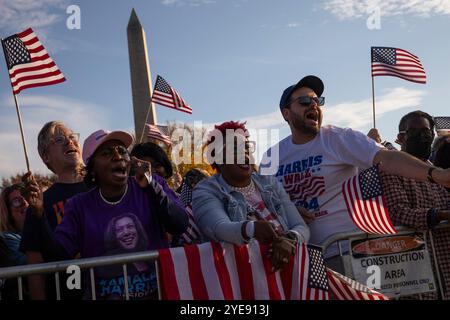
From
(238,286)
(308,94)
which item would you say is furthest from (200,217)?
(308,94)

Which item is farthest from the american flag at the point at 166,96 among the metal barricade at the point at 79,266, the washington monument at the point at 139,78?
the washington monument at the point at 139,78

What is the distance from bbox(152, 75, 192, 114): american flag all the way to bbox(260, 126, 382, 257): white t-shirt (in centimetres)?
890

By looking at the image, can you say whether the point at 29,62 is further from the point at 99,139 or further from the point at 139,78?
the point at 139,78

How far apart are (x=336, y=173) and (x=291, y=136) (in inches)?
21.8

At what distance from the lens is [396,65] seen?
9.80 metres

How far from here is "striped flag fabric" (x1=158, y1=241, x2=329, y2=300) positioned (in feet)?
9.65

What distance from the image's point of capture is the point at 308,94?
414 cm

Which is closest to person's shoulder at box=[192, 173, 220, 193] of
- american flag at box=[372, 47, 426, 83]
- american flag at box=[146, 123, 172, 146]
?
american flag at box=[372, 47, 426, 83]

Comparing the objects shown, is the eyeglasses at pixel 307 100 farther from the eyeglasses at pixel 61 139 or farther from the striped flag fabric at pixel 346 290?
Result: the eyeglasses at pixel 61 139

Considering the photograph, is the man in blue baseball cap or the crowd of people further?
the man in blue baseball cap

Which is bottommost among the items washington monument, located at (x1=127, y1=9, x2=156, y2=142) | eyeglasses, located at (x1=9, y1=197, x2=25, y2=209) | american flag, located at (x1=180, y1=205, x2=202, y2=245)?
american flag, located at (x1=180, y1=205, x2=202, y2=245)

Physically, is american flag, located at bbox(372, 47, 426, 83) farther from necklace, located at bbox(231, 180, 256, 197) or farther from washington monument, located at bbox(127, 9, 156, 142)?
washington monument, located at bbox(127, 9, 156, 142)

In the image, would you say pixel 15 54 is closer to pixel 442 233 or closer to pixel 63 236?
pixel 63 236

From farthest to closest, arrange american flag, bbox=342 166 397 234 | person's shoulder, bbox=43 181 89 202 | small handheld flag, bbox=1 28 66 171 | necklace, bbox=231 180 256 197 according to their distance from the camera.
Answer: small handheld flag, bbox=1 28 66 171, person's shoulder, bbox=43 181 89 202, american flag, bbox=342 166 397 234, necklace, bbox=231 180 256 197
